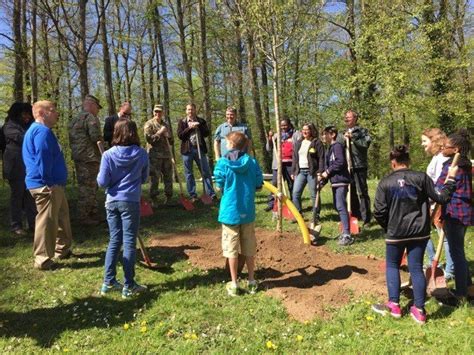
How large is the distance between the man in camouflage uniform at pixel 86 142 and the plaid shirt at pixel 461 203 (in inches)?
218

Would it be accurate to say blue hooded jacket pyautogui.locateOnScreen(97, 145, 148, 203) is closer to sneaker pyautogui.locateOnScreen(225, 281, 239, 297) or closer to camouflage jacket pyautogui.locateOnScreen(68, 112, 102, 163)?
sneaker pyautogui.locateOnScreen(225, 281, 239, 297)

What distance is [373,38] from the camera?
57.7 ft

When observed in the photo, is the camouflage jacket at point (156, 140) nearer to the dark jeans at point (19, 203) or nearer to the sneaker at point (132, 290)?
the dark jeans at point (19, 203)

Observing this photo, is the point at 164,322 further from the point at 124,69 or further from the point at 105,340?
the point at 124,69

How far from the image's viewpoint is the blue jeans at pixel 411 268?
3961 mm

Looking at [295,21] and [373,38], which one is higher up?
[373,38]

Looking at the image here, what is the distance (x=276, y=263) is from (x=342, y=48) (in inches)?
752

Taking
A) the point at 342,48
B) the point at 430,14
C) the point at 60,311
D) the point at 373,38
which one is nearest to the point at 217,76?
the point at 342,48

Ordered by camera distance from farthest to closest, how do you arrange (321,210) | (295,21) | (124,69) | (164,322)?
(124,69)
(321,210)
(295,21)
(164,322)

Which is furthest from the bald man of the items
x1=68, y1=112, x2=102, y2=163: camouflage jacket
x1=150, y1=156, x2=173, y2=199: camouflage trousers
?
x1=150, y1=156, x2=173, y2=199: camouflage trousers

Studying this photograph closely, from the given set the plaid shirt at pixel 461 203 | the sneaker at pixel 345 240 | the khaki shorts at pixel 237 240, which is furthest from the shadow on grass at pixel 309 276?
the plaid shirt at pixel 461 203

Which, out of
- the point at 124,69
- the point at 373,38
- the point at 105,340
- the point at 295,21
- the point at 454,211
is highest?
the point at 124,69

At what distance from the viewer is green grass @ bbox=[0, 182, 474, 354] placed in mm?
3672

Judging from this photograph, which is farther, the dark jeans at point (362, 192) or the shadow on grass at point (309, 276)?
the dark jeans at point (362, 192)
